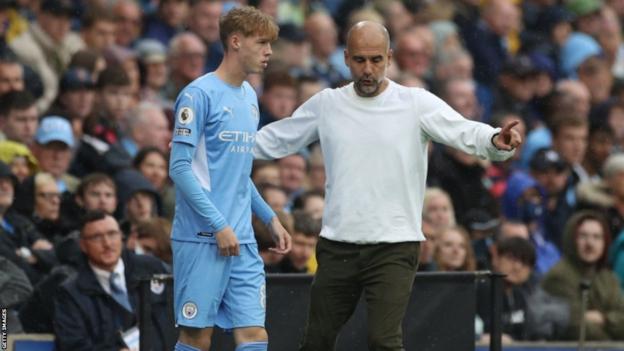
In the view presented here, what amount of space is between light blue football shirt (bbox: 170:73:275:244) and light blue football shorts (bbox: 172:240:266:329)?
0.09 m

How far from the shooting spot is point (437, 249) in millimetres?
13297

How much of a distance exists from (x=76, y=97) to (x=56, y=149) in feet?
3.61

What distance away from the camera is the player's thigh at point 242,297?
9133 mm

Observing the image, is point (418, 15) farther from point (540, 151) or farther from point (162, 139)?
point (162, 139)

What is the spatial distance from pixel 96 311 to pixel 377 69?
10.2 feet

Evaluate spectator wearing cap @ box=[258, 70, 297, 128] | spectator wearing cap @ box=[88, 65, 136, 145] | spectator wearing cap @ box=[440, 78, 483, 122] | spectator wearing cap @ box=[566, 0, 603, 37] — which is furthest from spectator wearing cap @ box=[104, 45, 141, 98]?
spectator wearing cap @ box=[566, 0, 603, 37]

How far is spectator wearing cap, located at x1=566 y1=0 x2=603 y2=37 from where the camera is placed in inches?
829

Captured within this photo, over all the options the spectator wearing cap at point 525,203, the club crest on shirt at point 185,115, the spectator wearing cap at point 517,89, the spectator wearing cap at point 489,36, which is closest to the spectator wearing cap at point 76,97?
the spectator wearing cap at point 525,203

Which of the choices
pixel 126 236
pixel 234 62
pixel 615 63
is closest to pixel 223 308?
pixel 234 62

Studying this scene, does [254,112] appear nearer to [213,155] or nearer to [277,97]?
[213,155]

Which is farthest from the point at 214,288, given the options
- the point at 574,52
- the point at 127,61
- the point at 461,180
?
the point at 574,52

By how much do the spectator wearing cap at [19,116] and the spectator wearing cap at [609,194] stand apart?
508 cm

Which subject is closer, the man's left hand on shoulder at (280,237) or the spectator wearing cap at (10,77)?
the man's left hand on shoulder at (280,237)

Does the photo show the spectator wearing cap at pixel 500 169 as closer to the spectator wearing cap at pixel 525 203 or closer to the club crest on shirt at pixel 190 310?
the spectator wearing cap at pixel 525 203
